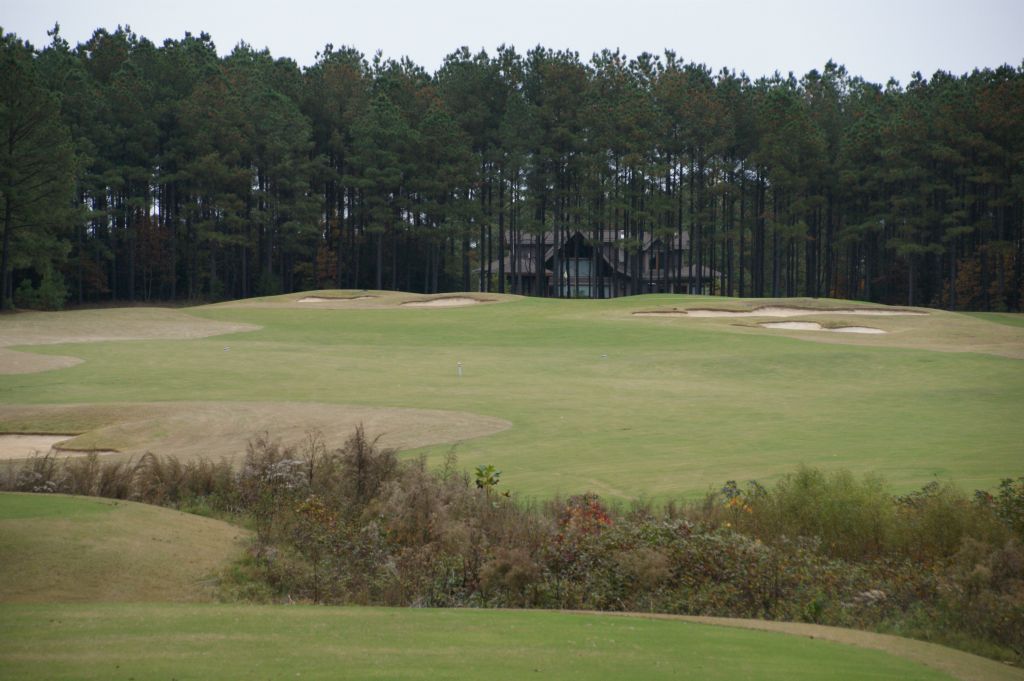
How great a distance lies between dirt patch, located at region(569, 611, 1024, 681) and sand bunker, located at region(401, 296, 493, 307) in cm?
4843

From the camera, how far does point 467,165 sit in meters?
78.1

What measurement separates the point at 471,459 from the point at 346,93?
7173 cm

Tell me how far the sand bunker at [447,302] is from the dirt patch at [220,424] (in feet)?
112

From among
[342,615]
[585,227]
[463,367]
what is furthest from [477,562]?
[585,227]

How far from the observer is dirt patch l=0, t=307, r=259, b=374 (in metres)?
42.0

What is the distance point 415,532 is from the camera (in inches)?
551

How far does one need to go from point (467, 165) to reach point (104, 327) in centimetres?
3815

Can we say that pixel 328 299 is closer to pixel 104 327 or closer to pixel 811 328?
pixel 104 327

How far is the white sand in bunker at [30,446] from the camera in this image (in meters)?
20.1

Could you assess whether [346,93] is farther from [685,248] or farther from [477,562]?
[477,562]

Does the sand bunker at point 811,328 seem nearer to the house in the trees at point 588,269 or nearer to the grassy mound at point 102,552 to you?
the grassy mound at point 102,552

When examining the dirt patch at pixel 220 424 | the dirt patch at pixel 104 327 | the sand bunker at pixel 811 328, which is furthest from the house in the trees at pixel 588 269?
the dirt patch at pixel 220 424

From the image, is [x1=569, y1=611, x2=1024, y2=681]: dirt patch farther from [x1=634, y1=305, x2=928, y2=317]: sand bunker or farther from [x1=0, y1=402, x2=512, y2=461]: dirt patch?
[x1=634, y1=305, x2=928, y2=317]: sand bunker

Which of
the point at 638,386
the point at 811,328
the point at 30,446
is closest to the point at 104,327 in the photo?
the point at 30,446
